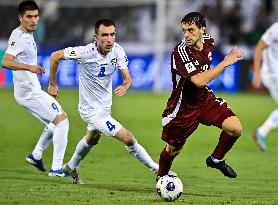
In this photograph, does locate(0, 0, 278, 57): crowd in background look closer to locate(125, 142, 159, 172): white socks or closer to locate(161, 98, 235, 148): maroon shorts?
locate(125, 142, 159, 172): white socks

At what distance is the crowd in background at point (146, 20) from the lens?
26219 millimetres

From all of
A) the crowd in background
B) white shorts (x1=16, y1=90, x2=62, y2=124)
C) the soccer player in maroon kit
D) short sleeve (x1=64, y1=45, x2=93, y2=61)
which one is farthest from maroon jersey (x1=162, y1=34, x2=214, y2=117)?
the crowd in background

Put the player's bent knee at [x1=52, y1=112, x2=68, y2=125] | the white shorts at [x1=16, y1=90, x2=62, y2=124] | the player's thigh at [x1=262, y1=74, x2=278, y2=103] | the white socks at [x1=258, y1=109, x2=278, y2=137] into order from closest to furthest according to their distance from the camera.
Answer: the player's bent knee at [x1=52, y1=112, x2=68, y2=125]
the white shorts at [x1=16, y1=90, x2=62, y2=124]
the white socks at [x1=258, y1=109, x2=278, y2=137]
the player's thigh at [x1=262, y1=74, x2=278, y2=103]

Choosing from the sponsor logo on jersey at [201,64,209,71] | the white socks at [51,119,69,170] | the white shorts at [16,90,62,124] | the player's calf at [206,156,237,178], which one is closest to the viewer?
the sponsor logo on jersey at [201,64,209,71]

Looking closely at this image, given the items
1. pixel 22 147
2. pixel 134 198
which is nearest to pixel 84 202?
pixel 134 198

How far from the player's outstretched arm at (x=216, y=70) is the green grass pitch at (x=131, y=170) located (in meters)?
1.22

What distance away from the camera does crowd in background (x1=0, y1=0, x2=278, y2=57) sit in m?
26.2

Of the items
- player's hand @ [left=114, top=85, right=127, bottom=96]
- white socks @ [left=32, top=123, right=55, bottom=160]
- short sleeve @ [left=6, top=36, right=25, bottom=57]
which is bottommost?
white socks @ [left=32, top=123, right=55, bottom=160]

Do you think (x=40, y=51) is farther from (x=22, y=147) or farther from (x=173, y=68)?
(x=173, y=68)

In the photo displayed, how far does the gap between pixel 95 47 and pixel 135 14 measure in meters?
16.8

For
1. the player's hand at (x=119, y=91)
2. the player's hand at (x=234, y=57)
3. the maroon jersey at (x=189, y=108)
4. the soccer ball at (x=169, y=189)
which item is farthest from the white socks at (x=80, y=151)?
the player's hand at (x=234, y=57)

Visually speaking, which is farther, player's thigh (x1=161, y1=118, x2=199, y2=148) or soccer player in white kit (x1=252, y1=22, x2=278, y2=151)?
soccer player in white kit (x1=252, y1=22, x2=278, y2=151)

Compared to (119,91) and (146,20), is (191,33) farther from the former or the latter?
(146,20)

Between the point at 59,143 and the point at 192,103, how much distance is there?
6.92 feet
